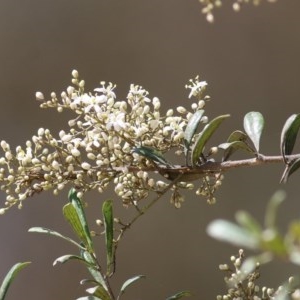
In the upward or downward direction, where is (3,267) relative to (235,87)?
downward

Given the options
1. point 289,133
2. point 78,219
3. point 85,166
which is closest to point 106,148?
point 85,166

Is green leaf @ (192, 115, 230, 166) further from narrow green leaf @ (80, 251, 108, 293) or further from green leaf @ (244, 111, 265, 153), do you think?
narrow green leaf @ (80, 251, 108, 293)

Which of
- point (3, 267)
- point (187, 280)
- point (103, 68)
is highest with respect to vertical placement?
point (103, 68)

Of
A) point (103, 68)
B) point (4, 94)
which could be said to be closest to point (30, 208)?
point (4, 94)

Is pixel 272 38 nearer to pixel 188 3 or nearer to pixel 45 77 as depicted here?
pixel 188 3

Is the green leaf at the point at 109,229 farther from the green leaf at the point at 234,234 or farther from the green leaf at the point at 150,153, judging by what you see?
the green leaf at the point at 234,234

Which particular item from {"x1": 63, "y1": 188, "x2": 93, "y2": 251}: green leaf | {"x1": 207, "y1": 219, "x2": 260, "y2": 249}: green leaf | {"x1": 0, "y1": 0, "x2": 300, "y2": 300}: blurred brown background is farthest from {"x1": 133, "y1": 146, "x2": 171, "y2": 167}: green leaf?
{"x1": 0, "y1": 0, "x2": 300, "y2": 300}: blurred brown background
